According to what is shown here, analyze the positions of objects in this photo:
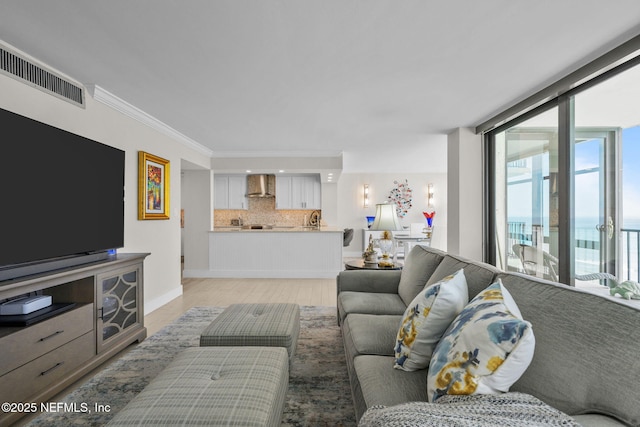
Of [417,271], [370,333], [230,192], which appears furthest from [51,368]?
[230,192]

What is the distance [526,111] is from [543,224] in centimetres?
120

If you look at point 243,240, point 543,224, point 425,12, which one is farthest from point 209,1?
point 243,240

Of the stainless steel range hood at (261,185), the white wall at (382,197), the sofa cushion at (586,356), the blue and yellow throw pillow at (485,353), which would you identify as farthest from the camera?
the white wall at (382,197)

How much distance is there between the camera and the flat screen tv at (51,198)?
190 cm

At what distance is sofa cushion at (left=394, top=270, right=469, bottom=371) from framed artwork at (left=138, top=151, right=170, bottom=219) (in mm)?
3318

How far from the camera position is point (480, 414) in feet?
2.66

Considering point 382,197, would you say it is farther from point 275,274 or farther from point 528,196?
point 528,196

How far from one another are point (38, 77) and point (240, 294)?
11.0ft

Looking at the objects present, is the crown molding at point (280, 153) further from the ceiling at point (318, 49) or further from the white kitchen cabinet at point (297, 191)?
the ceiling at point (318, 49)

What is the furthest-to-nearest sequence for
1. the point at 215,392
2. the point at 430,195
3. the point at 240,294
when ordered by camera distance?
the point at 430,195 → the point at 240,294 → the point at 215,392

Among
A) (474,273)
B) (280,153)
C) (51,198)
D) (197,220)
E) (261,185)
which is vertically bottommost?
(474,273)

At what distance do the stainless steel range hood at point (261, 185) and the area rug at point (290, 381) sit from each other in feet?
15.8

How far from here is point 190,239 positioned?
606 centimetres

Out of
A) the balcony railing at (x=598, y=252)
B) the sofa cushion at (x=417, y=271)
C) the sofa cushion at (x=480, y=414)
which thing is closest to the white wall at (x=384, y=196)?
the balcony railing at (x=598, y=252)
